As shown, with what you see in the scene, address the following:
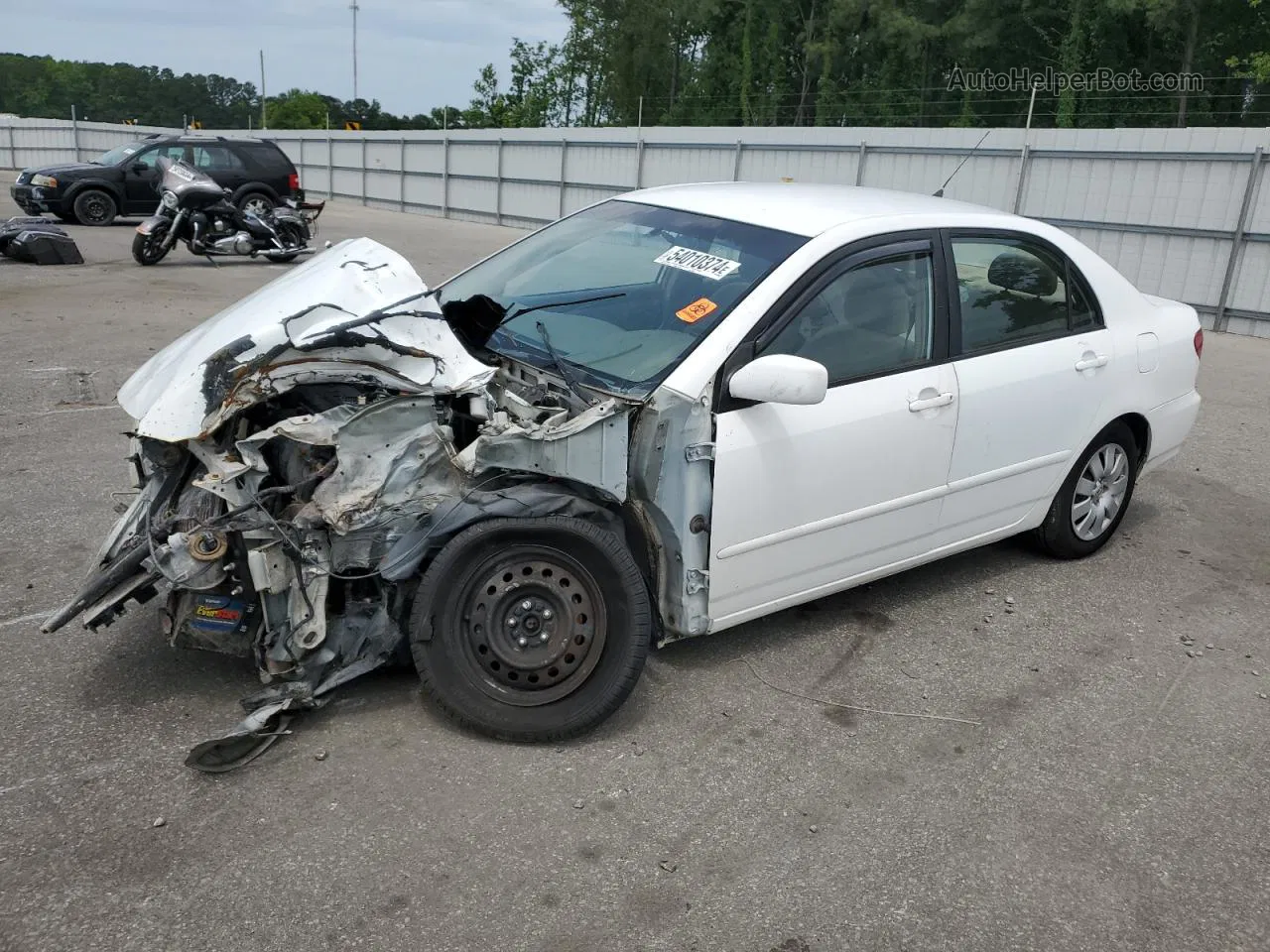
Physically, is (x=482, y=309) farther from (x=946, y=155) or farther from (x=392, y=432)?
(x=946, y=155)

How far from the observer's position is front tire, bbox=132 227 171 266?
14.0m

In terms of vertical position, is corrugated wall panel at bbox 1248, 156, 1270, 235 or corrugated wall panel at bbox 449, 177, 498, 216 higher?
corrugated wall panel at bbox 1248, 156, 1270, 235

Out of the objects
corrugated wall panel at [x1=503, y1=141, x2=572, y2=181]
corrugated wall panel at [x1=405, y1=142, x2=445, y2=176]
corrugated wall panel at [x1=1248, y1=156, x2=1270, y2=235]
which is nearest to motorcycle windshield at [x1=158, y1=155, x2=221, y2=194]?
corrugated wall panel at [x1=503, y1=141, x2=572, y2=181]

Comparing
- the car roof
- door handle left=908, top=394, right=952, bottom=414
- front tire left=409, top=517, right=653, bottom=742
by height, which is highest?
the car roof

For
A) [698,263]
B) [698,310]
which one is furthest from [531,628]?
[698,263]

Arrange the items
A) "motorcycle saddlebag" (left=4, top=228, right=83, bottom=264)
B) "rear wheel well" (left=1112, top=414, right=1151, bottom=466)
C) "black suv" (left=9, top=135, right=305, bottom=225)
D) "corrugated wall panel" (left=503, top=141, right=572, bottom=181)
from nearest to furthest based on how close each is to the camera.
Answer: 1. "rear wheel well" (left=1112, top=414, right=1151, bottom=466)
2. "motorcycle saddlebag" (left=4, top=228, right=83, bottom=264)
3. "black suv" (left=9, top=135, right=305, bottom=225)
4. "corrugated wall panel" (left=503, top=141, right=572, bottom=181)

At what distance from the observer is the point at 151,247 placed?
14172 mm

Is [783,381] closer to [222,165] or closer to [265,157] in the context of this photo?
[222,165]

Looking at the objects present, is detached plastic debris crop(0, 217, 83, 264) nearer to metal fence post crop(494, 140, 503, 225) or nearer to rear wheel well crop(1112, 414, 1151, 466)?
rear wheel well crop(1112, 414, 1151, 466)

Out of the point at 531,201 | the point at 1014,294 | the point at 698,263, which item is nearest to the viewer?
the point at 698,263

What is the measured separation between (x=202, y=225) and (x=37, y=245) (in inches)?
83.7

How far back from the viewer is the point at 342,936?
2434mm

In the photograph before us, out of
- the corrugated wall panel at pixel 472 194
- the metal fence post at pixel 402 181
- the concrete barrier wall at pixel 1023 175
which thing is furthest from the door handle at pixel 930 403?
the metal fence post at pixel 402 181

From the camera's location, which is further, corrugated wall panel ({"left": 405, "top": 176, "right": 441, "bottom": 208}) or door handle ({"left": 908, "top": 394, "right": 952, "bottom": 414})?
corrugated wall panel ({"left": 405, "top": 176, "right": 441, "bottom": 208})
